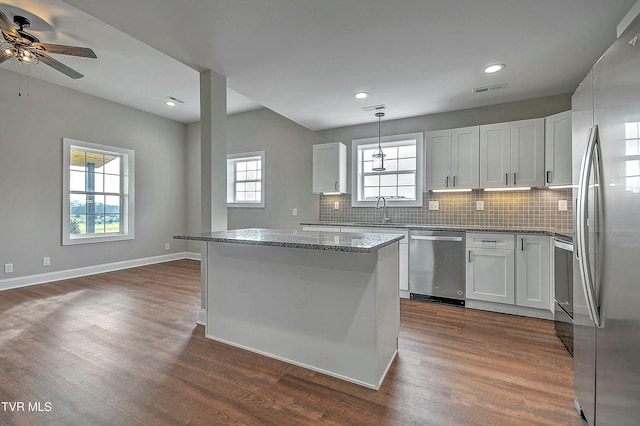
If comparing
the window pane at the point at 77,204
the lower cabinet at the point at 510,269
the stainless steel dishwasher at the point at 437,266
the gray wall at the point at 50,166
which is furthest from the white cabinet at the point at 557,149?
the window pane at the point at 77,204

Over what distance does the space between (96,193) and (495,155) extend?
6.42 meters

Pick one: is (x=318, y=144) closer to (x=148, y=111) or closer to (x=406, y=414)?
(x=148, y=111)

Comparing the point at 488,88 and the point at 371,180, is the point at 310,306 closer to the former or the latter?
the point at 371,180

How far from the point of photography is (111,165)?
5391mm

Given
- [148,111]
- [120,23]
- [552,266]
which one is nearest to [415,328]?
[552,266]

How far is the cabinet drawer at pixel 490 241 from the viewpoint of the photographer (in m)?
3.26

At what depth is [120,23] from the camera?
7.31 feet

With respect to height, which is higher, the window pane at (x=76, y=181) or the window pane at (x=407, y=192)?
the window pane at (x=76, y=181)

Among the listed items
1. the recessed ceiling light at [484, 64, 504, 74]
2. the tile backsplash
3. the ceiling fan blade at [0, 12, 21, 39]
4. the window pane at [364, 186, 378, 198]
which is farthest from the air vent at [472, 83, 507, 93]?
the ceiling fan blade at [0, 12, 21, 39]

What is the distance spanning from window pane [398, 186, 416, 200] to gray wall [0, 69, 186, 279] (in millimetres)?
4989

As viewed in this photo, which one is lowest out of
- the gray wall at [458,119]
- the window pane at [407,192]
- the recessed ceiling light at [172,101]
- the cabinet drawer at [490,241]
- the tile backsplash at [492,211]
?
the cabinet drawer at [490,241]

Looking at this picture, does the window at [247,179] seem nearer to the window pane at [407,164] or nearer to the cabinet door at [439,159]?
the window pane at [407,164]

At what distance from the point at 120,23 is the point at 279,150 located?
3350mm

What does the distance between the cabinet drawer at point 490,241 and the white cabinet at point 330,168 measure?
2.05 meters
